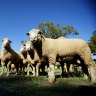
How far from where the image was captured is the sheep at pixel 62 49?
1191 centimetres

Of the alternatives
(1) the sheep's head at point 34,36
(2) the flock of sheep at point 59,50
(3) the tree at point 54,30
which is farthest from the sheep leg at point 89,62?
(3) the tree at point 54,30

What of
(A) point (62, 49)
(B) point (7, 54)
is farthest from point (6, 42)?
(A) point (62, 49)

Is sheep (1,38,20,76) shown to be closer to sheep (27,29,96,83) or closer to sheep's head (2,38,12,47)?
sheep's head (2,38,12,47)

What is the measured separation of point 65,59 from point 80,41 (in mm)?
1148

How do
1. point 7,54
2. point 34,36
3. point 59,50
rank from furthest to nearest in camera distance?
point 7,54 → point 59,50 → point 34,36

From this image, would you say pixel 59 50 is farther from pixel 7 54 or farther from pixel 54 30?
pixel 54 30

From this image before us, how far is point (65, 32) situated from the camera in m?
68.0

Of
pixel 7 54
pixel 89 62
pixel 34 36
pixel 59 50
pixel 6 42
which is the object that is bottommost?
pixel 89 62

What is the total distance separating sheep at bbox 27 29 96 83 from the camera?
1191cm

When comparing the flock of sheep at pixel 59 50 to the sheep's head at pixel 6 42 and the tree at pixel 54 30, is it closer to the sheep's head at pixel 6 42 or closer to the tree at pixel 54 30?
the sheep's head at pixel 6 42

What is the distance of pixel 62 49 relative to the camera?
12.1 metres

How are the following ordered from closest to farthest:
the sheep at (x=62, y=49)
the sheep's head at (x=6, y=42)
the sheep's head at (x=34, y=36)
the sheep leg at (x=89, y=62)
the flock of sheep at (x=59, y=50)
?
the sheep's head at (x=34, y=36) → the flock of sheep at (x=59, y=50) → the sheep at (x=62, y=49) → the sheep leg at (x=89, y=62) → the sheep's head at (x=6, y=42)

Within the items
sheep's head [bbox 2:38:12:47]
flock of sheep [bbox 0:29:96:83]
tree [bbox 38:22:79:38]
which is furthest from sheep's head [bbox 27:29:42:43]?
tree [bbox 38:22:79:38]

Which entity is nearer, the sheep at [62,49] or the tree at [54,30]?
the sheep at [62,49]
